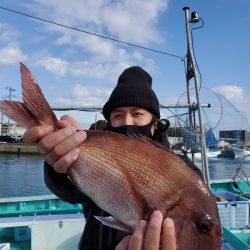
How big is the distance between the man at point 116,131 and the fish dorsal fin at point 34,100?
80mm

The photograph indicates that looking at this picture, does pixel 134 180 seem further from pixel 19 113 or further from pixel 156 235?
pixel 19 113

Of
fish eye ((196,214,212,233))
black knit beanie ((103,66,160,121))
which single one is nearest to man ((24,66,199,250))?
black knit beanie ((103,66,160,121))

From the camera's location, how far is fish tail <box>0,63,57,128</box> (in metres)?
1.81

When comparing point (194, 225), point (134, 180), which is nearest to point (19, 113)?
point (134, 180)

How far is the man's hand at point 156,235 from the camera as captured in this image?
1.67m

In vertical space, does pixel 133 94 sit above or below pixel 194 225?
above

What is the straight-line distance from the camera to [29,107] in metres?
1.86

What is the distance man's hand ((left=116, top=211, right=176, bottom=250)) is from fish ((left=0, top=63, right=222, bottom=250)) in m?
0.06

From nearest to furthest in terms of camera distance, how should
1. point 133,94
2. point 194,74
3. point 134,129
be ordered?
point 134,129 → point 133,94 → point 194,74

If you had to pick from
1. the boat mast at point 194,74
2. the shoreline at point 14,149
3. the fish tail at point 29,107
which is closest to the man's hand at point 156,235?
the fish tail at point 29,107

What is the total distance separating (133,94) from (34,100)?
102cm

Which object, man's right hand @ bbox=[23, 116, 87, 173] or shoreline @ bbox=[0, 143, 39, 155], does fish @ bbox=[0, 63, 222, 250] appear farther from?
shoreline @ bbox=[0, 143, 39, 155]

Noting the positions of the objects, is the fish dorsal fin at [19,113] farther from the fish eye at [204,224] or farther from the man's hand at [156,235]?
the fish eye at [204,224]

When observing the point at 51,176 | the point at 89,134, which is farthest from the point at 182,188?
the point at 51,176
